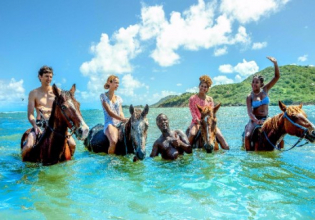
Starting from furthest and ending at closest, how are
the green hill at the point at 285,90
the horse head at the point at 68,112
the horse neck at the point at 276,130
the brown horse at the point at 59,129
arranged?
the green hill at the point at 285,90
the horse neck at the point at 276,130
the brown horse at the point at 59,129
the horse head at the point at 68,112

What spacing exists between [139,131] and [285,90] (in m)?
143

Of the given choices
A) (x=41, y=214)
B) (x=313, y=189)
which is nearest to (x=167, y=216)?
(x=41, y=214)

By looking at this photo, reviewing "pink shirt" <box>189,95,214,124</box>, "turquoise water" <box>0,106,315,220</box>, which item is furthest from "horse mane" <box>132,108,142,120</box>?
"pink shirt" <box>189,95,214,124</box>

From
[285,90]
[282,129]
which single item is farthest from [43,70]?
[285,90]

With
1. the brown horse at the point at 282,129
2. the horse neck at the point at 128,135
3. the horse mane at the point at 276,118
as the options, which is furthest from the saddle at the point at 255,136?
the horse neck at the point at 128,135

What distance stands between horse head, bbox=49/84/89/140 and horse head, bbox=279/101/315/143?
16.1ft

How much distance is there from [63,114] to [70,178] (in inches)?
54.7

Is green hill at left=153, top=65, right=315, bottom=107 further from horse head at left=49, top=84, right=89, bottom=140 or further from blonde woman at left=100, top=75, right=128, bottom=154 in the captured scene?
horse head at left=49, top=84, right=89, bottom=140

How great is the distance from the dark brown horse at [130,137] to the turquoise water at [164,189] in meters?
0.56

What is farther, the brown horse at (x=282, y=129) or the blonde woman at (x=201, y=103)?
the blonde woman at (x=201, y=103)

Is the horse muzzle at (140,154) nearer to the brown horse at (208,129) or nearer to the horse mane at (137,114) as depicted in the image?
the horse mane at (137,114)

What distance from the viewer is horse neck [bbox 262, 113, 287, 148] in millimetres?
6996

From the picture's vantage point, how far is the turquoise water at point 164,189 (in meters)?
3.81

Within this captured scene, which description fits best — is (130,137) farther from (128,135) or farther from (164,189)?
(164,189)
